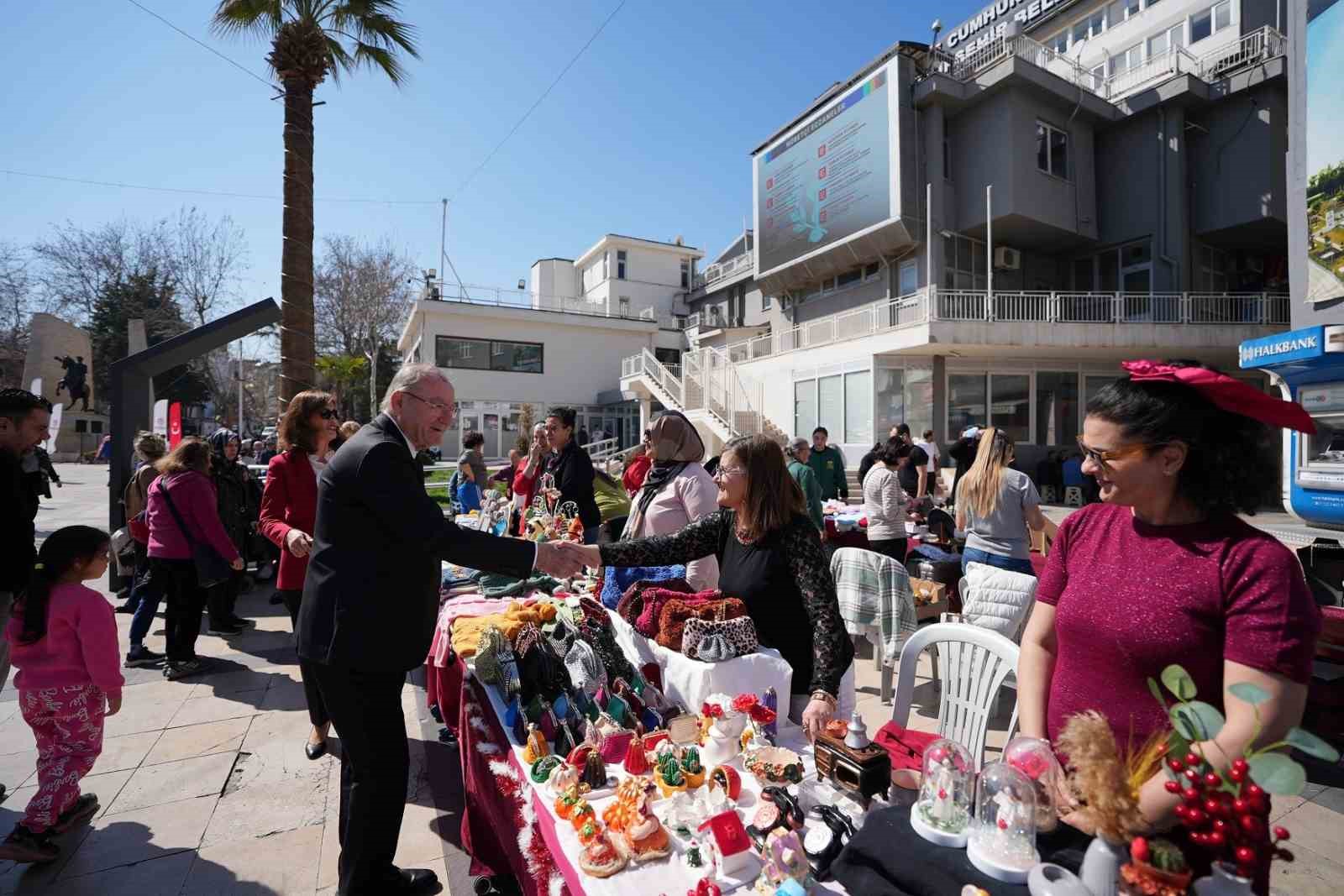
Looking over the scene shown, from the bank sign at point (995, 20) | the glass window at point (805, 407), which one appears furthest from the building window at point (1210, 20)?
the glass window at point (805, 407)

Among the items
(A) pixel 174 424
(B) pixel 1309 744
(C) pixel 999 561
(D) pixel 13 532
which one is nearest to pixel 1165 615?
(B) pixel 1309 744

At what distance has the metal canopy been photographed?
6539mm

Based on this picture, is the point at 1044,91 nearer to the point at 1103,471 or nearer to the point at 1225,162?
the point at 1225,162

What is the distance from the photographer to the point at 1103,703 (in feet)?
4.82

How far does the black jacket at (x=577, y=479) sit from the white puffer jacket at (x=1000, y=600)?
296 cm

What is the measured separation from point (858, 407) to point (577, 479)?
13320 mm

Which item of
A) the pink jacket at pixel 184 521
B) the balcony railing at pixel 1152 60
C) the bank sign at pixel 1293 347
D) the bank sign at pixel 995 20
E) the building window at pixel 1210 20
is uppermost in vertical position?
the bank sign at pixel 995 20

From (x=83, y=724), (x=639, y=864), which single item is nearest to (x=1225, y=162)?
(x=639, y=864)

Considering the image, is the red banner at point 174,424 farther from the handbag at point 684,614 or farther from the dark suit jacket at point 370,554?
the handbag at point 684,614

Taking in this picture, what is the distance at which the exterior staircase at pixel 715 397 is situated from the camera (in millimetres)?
18719

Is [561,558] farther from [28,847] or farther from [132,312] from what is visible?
[132,312]

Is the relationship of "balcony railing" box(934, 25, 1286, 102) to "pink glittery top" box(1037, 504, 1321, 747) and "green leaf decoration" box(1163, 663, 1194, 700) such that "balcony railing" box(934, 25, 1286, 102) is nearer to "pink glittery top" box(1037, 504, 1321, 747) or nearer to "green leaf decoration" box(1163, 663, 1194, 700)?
"pink glittery top" box(1037, 504, 1321, 747)

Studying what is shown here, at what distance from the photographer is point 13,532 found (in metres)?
2.82

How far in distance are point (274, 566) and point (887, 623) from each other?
25.0 feet
